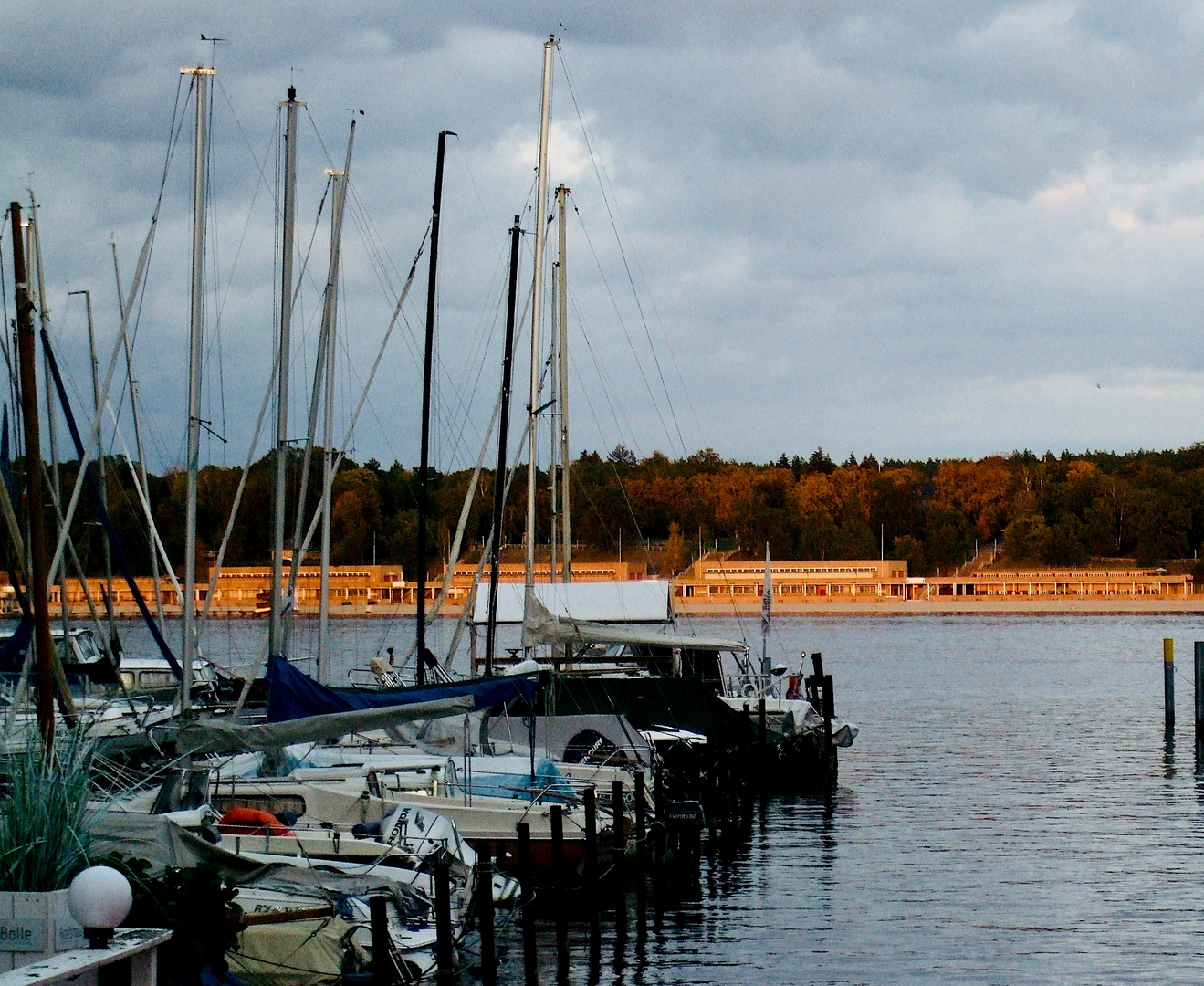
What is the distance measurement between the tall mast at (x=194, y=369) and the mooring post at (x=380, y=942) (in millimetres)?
10295

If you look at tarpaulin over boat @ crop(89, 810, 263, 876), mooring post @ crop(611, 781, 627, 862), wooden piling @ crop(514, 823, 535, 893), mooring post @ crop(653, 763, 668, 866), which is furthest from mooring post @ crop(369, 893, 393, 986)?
mooring post @ crop(653, 763, 668, 866)

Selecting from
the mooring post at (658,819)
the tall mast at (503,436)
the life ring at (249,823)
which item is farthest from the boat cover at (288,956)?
the tall mast at (503,436)

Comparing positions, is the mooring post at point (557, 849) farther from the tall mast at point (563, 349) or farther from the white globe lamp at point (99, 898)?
the tall mast at point (563, 349)

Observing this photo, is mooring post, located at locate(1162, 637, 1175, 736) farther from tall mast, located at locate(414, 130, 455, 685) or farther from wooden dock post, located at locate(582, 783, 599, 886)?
wooden dock post, located at locate(582, 783, 599, 886)

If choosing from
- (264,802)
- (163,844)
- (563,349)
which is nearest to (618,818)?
(264,802)

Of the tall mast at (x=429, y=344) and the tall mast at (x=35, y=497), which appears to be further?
the tall mast at (x=429, y=344)

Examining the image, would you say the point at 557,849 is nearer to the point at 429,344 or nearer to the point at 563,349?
the point at 429,344

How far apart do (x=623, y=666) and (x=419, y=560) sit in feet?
17.1

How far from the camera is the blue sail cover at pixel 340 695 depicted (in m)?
22.9

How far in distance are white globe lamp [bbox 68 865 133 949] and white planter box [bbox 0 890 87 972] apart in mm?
919

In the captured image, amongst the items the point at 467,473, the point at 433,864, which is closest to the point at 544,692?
the point at 433,864

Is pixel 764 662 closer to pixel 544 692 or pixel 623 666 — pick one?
pixel 623 666

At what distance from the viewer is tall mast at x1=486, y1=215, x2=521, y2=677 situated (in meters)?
33.1

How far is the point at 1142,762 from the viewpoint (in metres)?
41.5
